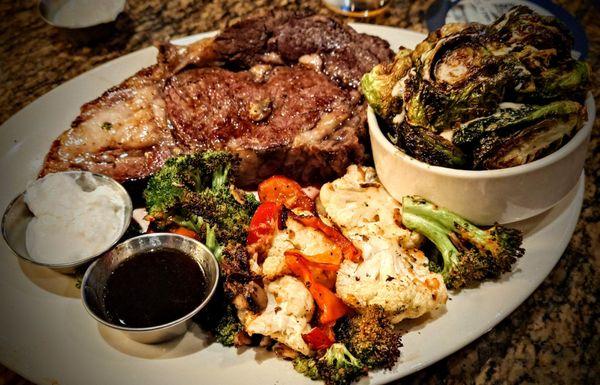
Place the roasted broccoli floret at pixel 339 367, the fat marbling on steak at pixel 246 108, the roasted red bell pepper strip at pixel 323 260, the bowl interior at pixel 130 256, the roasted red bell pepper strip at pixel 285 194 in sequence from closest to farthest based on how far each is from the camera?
the roasted broccoli floret at pixel 339 367 < the bowl interior at pixel 130 256 < the roasted red bell pepper strip at pixel 323 260 < the roasted red bell pepper strip at pixel 285 194 < the fat marbling on steak at pixel 246 108

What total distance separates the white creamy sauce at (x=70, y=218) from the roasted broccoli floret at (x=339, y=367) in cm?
145

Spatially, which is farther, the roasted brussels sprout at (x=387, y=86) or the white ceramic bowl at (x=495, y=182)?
the roasted brussels sprout at (x=387, y=86)

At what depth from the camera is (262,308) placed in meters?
2.59

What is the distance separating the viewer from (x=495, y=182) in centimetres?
247

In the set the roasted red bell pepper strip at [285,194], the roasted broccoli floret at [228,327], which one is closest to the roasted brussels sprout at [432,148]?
the roasted red bell pepper strip at [285,194]

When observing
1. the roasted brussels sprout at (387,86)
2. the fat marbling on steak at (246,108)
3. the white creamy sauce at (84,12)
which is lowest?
the fat marbling on steak at (246,108)

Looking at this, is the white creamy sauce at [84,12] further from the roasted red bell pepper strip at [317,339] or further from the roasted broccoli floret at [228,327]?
the roasted red bell pepper strip at [317,339]

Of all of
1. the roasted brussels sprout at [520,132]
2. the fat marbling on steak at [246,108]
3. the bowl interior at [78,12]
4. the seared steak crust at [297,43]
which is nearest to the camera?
the roasted brussels sprout at [520,132]

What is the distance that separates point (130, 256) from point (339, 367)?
53.7 inches

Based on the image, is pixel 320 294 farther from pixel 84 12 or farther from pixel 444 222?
pixel 84 12

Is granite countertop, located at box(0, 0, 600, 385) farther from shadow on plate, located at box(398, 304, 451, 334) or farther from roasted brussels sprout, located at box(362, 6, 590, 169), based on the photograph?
roasted brussels sprout, located at box(362, 6, 590, 169)

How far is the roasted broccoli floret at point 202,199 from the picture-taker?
2.92 m

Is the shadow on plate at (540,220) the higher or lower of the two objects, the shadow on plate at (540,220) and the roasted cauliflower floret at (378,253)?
the lower

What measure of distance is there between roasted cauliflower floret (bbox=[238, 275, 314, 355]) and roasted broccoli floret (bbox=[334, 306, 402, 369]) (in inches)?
9.2
